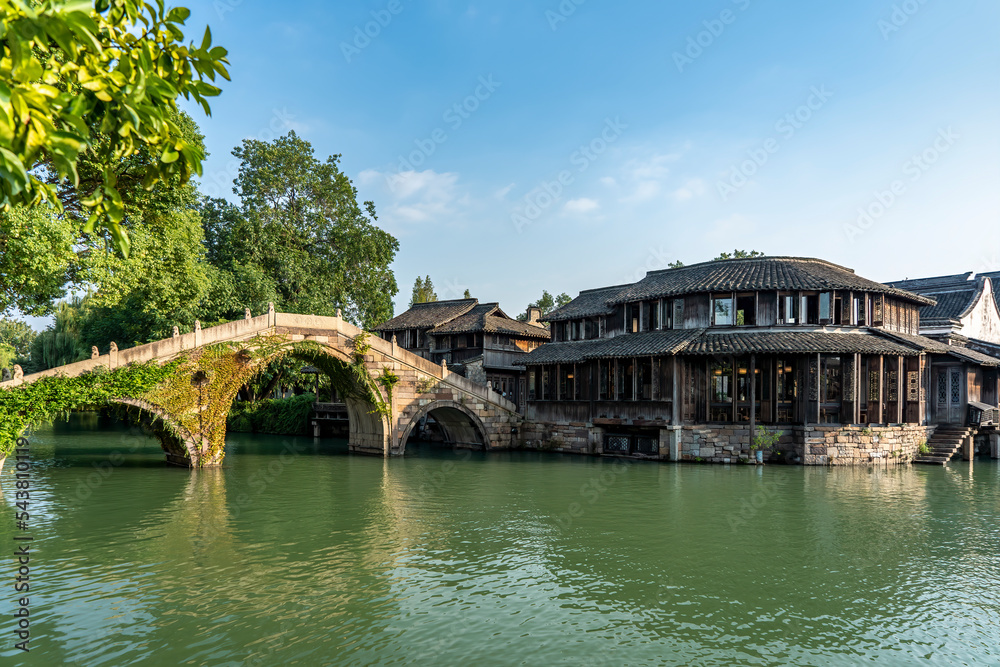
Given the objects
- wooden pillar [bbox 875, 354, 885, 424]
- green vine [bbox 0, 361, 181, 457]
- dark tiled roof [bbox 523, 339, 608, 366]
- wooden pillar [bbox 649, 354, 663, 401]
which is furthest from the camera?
dark tiled roof [bbox 523, 339, 608, 366]

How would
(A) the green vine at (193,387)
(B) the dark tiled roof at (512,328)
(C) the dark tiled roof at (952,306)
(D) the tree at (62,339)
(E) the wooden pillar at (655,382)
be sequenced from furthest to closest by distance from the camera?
(D) the tree at (62,339) → (B) the dark tiled roof at (512,328) → (C) the dark tiled roof at (952,306) → (E) the wooden pillar at (655,382) → (A) the green vine at (193,387)


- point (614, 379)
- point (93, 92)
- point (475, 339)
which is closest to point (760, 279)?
point (614, 379)

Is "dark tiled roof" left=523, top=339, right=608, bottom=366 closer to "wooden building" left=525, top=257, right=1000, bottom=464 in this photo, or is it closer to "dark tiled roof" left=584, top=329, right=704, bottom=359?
"wooden building" left=525, top=257, right=1000, bottom=464

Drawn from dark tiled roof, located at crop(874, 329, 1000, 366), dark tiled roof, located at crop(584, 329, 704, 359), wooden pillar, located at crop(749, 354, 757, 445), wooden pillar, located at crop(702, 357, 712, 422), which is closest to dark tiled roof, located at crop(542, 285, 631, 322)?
dark tiled roof, located at crop(584, 329, 704, 359)

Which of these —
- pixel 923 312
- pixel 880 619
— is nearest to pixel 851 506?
pixel 880 619

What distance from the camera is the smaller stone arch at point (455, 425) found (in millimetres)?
31344

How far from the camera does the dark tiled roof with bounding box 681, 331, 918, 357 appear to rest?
25.9 m

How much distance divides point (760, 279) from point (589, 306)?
34.4 feet

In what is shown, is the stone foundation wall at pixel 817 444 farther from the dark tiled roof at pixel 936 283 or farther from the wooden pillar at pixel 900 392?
the dark tiled roof at pixel 936 283

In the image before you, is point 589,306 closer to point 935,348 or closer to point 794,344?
point 794,344

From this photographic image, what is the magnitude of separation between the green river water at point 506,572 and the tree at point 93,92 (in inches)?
268

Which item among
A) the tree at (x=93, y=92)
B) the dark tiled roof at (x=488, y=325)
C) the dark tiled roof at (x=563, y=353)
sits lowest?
the dark tiled roof at (x=563, y=353)

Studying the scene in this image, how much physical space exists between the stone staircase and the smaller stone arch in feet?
66.7

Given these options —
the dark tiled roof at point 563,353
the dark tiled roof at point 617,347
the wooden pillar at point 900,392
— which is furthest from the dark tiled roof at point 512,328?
the wooden pillar at point 900,392
